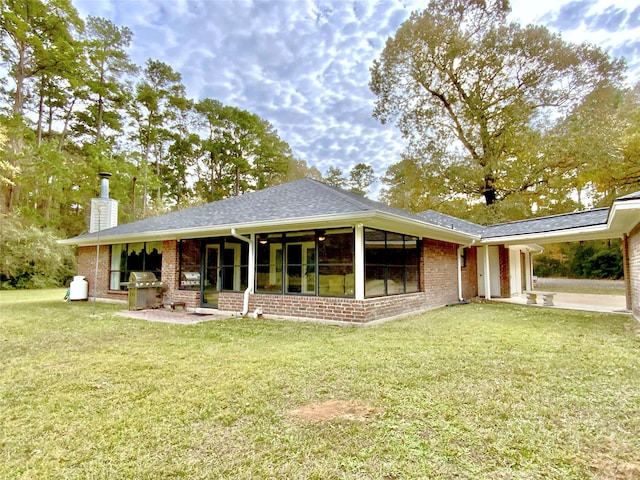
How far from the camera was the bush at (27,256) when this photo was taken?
17703 millimetres

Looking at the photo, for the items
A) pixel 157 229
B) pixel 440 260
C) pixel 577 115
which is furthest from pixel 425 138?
pixel 157 229

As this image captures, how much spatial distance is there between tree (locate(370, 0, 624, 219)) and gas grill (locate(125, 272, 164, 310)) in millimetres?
16546

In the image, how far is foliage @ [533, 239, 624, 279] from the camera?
24.3 m

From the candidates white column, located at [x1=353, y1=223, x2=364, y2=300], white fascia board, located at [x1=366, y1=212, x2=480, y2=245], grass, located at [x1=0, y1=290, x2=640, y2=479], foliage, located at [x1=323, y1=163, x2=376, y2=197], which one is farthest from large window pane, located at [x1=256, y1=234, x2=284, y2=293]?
foliage, located at [x1=323, y1=163, x2=376, y2=197]

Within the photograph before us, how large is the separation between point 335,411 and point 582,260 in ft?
98.8

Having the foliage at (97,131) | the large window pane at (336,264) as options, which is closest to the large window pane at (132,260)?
the large window pane at (336,264)

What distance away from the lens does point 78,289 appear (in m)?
12.6

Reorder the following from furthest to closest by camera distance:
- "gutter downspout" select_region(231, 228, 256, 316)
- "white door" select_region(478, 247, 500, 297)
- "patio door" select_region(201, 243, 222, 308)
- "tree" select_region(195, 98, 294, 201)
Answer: "tree" select_region(195, 98, 294, 201) < "white door" select_region(478, 247, 500, 297) < "patio door" select_region(201, 243, 222, 308) < "gutter downspout" select_region(231, 228, 256, 316)

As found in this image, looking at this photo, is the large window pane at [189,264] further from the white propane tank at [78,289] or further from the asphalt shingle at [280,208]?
the white propane tank at [78,289]

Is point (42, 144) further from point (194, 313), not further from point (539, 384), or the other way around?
point (539, 384)

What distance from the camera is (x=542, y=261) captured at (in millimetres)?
28516

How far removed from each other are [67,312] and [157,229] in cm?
316

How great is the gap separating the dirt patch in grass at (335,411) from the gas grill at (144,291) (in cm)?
841

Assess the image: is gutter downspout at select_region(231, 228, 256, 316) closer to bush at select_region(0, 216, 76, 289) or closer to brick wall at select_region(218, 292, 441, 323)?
brick wall at select_region(218, 292, 441, 323)
